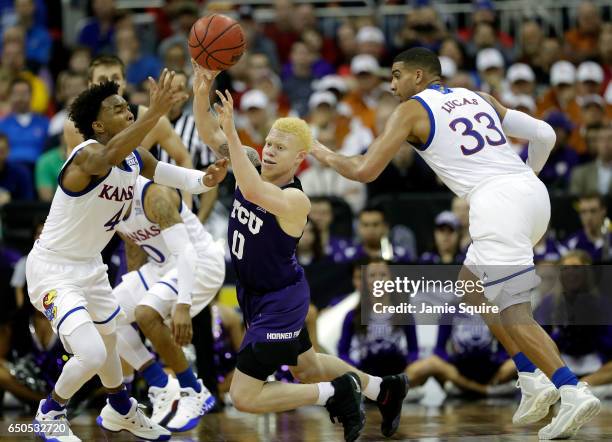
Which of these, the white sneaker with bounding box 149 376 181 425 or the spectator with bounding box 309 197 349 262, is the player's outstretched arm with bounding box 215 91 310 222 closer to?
the white sneaker with bounding box 149 376 181 425

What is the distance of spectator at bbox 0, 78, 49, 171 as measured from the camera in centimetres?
1259

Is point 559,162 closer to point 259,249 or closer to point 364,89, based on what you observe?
point 364,89

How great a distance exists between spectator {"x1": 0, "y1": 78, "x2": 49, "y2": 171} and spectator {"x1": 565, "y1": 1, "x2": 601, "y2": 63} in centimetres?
738

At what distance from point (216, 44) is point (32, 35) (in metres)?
8.38

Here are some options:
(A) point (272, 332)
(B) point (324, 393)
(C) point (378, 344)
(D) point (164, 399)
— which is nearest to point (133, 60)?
(C) point (378, 344)

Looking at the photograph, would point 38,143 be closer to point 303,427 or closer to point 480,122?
point 303,427

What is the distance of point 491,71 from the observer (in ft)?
46.0

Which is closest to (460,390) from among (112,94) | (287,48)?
(112,94)

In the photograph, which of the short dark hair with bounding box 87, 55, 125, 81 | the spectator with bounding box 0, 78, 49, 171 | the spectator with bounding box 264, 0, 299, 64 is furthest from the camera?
the spectator with bounding box 264, 0, 299, 64

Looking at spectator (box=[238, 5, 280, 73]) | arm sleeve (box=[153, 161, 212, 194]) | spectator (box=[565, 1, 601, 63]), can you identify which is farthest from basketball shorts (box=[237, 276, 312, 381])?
spectator (box=[565, 1, 601, 63])

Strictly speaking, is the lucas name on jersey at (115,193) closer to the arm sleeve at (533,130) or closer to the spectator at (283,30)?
the arm sleeve at (533,130)

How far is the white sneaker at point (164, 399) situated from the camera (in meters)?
7.86

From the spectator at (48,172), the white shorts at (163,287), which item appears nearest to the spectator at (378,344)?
the white shorts at (163,287)

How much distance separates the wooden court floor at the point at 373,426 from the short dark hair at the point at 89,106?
216 centimetres
